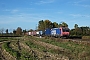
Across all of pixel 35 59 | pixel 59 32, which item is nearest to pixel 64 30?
pixel 59 32

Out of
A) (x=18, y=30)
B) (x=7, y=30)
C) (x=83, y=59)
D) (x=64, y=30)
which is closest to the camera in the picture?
(x=83, y=59)

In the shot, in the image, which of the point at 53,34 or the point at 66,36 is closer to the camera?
the point at 66,36

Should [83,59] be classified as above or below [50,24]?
below

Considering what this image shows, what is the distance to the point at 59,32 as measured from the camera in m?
63.8

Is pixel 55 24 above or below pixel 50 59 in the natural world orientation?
above

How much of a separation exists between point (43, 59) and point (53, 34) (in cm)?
5669

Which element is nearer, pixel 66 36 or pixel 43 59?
pixel 43 59

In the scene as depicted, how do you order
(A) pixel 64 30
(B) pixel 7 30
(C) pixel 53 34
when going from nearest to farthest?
(A) pixel 64 30
(C) pixel 53 34
(B) pixel 7 30

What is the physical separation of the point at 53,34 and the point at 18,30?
3276 inches

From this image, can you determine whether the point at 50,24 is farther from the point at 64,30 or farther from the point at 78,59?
the point at 78,59

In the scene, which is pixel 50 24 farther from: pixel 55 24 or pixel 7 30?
pixel 7 30

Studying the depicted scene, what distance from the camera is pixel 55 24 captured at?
139 m

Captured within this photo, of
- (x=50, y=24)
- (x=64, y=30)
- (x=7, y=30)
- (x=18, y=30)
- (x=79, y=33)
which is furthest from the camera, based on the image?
(x=7, y=30)

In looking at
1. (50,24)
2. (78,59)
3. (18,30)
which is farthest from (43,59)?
(18,30)
